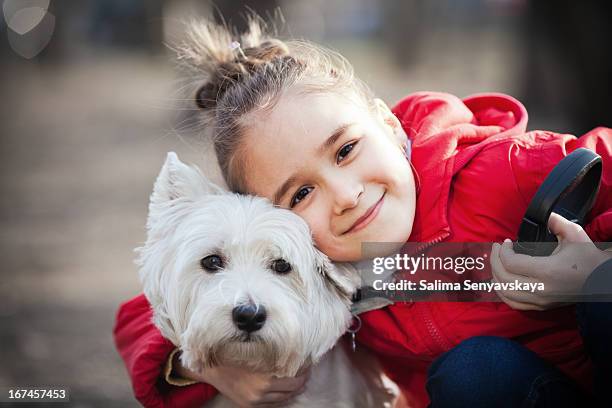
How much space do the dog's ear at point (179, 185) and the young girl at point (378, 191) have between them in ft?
0.33

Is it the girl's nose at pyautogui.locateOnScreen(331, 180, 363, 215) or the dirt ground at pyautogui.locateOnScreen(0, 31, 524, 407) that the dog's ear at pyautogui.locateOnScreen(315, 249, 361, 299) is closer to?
A: the girl's nose at pyautogui.locateOnScreen(331, 180, 363, 215)

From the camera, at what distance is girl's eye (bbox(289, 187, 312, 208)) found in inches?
73.8

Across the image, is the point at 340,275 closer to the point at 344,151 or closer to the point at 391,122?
the point at 344,151

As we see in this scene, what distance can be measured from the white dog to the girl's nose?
10 cm

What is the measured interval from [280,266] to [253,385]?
12.7 inches

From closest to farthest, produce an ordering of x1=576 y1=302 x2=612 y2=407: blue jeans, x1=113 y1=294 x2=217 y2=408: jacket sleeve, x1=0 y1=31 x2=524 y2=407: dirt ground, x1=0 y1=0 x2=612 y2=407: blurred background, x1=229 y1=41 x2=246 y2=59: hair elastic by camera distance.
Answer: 1. x1=576 y1=302 x2=612 y2=407: blue jeans
2. x1=113 y1=294 x2=217 y2=408: jacket sleeve
3. x1=229 y1=41 x2=246 y2=59: hair elastic
4. x1=0 y1=31 x2=524 y2=407: dirt ground
5. x1=0 y1=0 x2=612 y2=407: blurred background

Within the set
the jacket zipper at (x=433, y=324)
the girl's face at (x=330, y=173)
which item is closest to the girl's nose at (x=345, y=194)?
the girl's face at (x=330, y=173)

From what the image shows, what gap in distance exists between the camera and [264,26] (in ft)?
7.90

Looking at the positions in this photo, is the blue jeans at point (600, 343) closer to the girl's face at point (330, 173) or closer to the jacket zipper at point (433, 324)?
the jacket zipper at point (433, 324)

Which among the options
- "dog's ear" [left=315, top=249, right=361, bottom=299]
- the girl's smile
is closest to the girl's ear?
the girl's smile

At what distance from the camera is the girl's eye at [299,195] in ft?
6.15

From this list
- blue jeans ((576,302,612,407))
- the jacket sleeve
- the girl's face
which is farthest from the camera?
the jacket sleeve

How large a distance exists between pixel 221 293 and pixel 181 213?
282 mm

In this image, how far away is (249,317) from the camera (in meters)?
1.64
